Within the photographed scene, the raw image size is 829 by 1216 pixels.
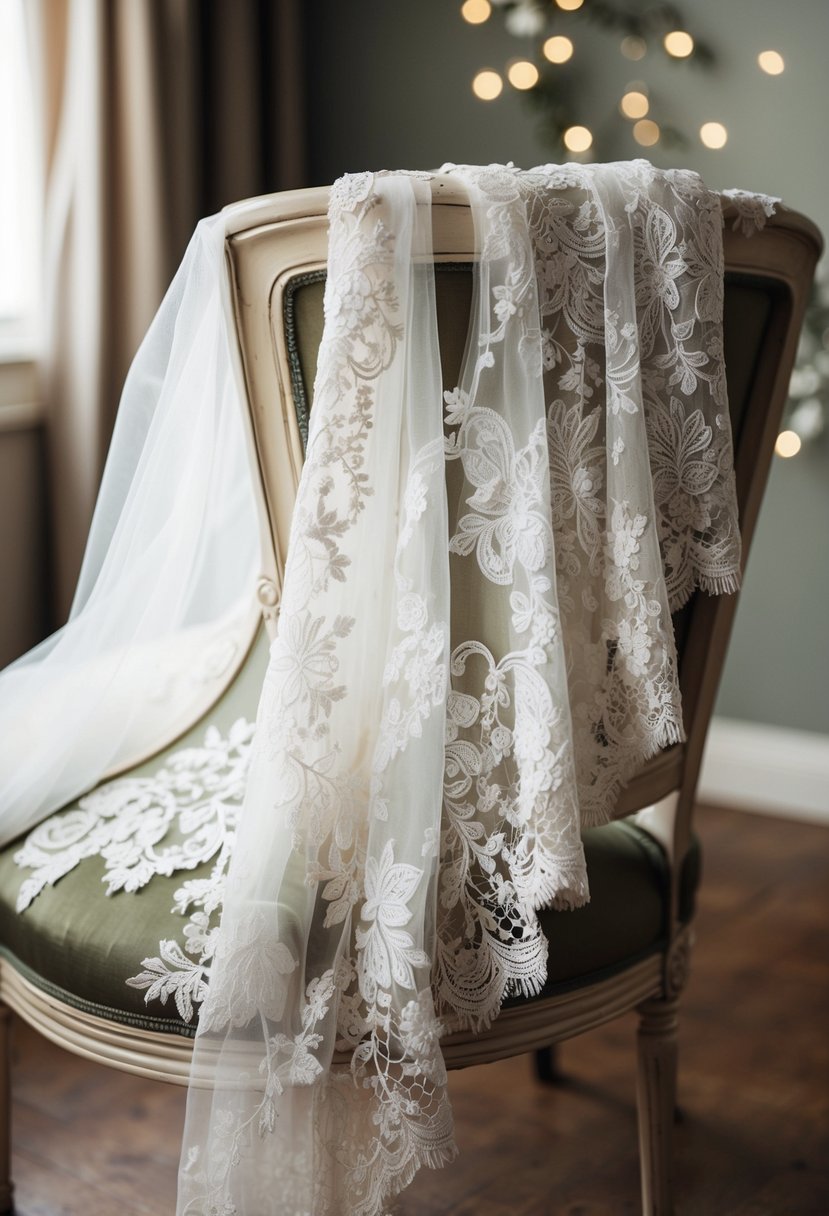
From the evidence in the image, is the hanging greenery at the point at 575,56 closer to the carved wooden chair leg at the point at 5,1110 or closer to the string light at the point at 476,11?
the string light at the point at 476,11

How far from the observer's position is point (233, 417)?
110cm

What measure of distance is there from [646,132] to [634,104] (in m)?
0.07

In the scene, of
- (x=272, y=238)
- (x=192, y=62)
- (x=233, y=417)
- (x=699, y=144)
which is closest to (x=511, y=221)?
(x=272, y=238)

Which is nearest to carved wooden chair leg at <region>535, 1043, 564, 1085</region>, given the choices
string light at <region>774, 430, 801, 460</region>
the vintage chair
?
the vintage chair

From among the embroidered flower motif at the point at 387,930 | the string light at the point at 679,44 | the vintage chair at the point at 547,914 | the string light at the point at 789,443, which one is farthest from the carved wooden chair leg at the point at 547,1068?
the string light at the point at 679,44

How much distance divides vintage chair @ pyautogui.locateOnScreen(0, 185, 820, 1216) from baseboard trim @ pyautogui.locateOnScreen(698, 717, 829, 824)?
4.78 ft

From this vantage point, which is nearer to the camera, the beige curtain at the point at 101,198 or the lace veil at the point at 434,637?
the lace veil at the point at 434,637

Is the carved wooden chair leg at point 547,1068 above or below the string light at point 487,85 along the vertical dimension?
below

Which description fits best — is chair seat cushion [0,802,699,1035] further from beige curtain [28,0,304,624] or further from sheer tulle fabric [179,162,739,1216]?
beige curtain [28,0,304,624]

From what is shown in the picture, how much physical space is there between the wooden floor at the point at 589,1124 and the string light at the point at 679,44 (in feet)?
5.96

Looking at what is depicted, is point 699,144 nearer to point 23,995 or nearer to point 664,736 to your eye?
point 664,736

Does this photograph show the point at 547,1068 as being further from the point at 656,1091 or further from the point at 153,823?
the point at 153,823

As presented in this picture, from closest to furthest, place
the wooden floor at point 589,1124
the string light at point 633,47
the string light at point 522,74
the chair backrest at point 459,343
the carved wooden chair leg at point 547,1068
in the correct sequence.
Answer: the chair backrest at point 459,343 → the wooden floor at point 589,1124 → the carved wooden chair leg at point 547,1068 → the string light at point 633,47 → the string light at point 522,74

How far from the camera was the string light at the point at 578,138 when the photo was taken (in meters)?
2.66
